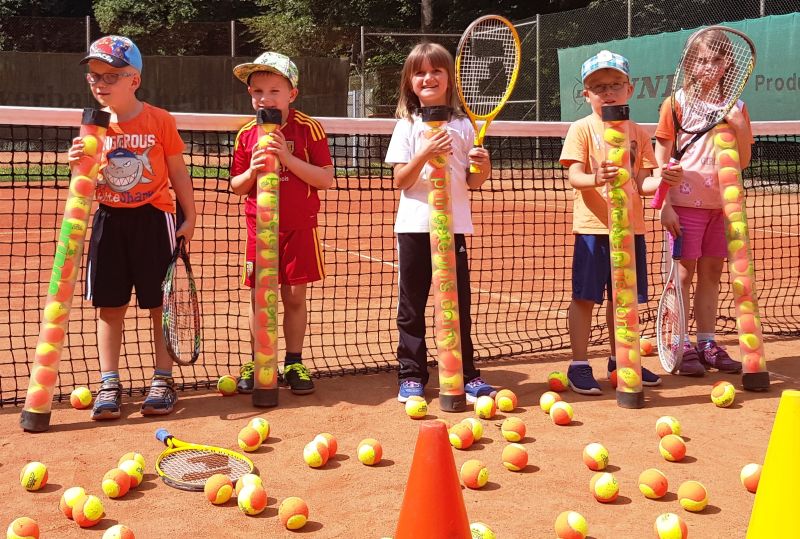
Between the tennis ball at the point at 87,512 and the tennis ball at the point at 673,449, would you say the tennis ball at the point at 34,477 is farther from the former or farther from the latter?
the tennis ball at the point at 673,449

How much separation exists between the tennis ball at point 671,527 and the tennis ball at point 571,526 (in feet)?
0.79

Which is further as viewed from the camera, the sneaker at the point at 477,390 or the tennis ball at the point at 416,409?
the sneaker at the point at 477,390

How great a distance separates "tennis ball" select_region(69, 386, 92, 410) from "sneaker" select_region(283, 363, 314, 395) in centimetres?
99

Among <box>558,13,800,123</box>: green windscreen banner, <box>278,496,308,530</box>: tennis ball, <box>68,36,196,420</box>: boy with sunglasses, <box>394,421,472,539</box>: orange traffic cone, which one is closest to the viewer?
<box>394,421,472,539</box>: orange traffic cone

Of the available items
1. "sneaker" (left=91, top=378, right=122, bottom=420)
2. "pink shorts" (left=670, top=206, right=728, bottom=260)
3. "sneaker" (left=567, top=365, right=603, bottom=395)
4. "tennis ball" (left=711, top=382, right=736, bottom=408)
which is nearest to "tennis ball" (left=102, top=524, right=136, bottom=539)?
"sneaker" (left=91, top=378, right=122, bottom=420)

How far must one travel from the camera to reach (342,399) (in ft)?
15.7

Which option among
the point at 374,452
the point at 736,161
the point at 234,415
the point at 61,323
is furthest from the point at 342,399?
the point at 736,161

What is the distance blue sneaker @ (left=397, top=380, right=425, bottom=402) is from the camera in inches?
185

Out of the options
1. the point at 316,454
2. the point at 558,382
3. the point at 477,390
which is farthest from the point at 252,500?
the point at 558,382

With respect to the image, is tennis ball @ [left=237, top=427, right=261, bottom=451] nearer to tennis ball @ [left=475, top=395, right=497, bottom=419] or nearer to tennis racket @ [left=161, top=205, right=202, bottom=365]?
tennis racket @ [left=161, top=205, right=202, bottom=365]

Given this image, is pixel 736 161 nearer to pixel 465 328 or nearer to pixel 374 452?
pixel 465 328

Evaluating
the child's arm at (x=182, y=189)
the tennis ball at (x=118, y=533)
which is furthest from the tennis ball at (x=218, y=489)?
the child's arm at (x=182, y=189)

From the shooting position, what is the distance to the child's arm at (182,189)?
455cm

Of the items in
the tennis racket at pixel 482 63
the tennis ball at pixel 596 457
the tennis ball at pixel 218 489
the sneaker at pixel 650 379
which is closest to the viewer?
the tennis ball at pixel 218 489
